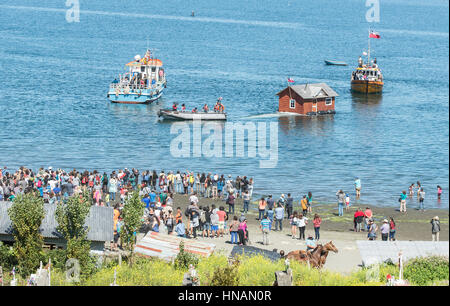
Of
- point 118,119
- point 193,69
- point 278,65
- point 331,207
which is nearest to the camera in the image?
point 331,207

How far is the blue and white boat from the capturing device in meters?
93.5

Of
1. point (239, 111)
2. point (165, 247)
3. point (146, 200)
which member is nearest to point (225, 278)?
point (165, 247)

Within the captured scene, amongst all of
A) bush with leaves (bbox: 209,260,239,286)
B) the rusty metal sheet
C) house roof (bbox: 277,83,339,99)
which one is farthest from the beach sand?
house roof (bbox: 277,83,339,99)

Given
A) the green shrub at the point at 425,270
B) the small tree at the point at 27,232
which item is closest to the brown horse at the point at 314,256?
the green shrub at the point at 425,270

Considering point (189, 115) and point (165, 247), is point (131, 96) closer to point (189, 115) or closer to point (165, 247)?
point (189, 115)

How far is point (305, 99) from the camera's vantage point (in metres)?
86.1

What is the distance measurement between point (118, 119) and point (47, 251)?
5656 centimetres

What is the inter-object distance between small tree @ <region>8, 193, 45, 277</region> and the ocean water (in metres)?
25.1

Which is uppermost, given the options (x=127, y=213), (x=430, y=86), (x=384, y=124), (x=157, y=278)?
(x=430, y=86)

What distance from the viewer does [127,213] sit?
28.5 metres

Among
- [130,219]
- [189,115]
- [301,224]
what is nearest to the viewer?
[130,219]

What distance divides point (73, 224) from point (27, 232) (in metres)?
1.61
